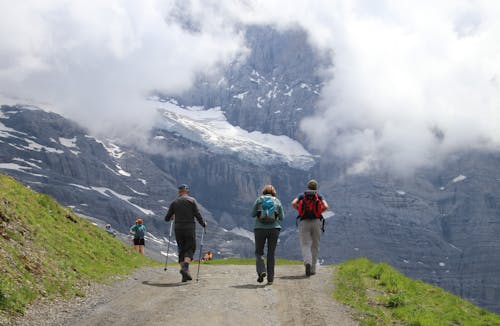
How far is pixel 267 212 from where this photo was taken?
19.5 meters

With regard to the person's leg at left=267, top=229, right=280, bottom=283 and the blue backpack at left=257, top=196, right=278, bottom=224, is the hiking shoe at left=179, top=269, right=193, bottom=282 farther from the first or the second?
the blue backpack at left=257, top=196, right=278, bottom=224

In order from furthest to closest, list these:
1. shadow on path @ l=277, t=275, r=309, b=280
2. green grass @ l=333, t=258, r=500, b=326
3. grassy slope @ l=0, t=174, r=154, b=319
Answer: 1. shadow on path @ l=277, t=275, r=309, b=280
2. green grass @ l=333, t=258, r=500, b=326
3. grassy slope @ l=0, t=174, r=154, b=319

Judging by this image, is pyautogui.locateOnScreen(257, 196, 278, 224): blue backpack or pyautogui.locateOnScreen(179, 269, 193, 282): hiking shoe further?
pyautogui.locateOnScreen(179, 269, 193, 282): hiking shoe

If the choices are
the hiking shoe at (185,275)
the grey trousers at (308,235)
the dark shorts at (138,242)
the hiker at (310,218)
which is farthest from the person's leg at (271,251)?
the dark shorts at (138,242)

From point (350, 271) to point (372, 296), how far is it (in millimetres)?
5560

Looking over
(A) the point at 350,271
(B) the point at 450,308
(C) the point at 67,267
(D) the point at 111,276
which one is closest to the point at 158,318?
(C) the point at 67,267

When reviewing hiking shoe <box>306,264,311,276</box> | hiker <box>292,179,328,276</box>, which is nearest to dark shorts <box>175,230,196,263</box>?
hiker <box>292,179,328,276</box>

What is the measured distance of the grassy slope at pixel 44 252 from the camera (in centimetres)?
1434

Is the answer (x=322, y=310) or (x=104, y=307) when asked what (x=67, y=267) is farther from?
(x=322, y=310)

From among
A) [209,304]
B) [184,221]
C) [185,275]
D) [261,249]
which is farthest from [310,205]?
[209,304]

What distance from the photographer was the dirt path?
43.9 ft

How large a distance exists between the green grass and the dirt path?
678mm

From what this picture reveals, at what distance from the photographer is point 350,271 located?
23.4 metres

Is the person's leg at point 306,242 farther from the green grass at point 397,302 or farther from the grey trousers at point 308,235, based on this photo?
the green grass at point 397,302
